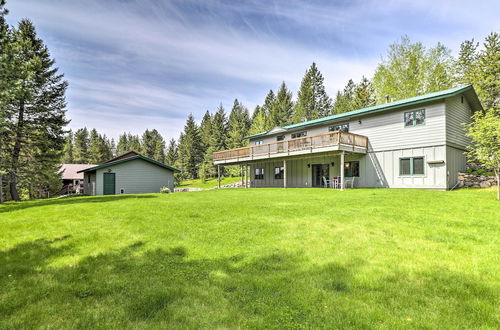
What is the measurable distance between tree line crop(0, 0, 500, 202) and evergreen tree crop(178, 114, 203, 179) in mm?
5950

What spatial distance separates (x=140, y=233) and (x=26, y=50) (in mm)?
24410

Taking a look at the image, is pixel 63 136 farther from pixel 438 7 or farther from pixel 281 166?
pixel 438 7

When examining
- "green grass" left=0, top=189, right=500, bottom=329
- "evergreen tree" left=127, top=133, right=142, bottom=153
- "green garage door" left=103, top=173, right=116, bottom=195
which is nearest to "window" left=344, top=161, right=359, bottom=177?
"green grass" left=0, top=189, right=500, bottom=329

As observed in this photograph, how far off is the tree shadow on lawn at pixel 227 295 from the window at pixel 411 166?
49.4ft

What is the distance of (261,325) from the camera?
2.36 metres

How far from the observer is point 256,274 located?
138 inches

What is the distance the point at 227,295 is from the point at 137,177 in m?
23.8

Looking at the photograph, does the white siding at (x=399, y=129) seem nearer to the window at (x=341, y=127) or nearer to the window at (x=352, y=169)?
the window at (x=341, y=127)

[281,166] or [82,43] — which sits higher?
[82,43]

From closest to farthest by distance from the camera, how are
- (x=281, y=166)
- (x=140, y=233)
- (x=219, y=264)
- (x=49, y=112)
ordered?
(x=219, y=264) < (x=140, y=233) < (x=49, y=112) < (x=281, y=166)

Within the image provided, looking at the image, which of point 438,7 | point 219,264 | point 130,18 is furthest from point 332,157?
point 219,264

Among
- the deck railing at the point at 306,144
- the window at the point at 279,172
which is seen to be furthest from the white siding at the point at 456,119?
the window at the point at 279,172

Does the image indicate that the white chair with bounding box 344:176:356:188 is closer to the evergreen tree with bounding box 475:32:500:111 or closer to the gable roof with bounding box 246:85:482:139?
the gable roof with bounding box 246:85:482:139

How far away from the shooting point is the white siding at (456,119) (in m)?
15.6
